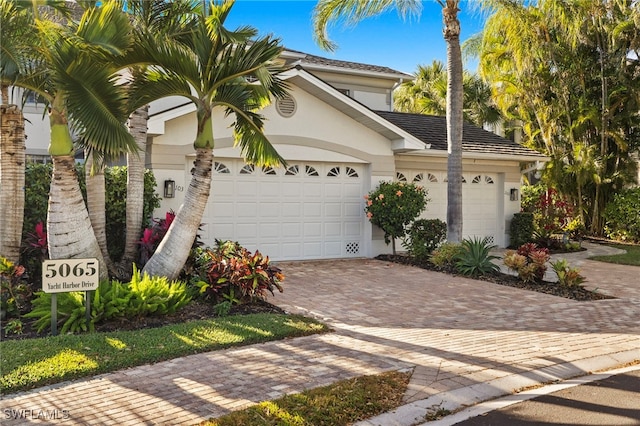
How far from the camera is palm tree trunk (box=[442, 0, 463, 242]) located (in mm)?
13117

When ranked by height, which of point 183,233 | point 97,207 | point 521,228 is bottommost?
point 521,228

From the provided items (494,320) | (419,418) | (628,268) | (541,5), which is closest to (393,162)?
(628,268)

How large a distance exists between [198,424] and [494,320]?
5.24m

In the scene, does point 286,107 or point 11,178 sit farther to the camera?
point 286,107

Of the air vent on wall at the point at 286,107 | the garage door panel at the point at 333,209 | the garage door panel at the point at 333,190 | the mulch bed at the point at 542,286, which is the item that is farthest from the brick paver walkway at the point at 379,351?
the air vent on wall at the point at 286,107

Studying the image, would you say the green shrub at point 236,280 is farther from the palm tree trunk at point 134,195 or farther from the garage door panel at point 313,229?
the garage door panel at point 313,229

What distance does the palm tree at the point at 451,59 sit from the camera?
1309 centimetres

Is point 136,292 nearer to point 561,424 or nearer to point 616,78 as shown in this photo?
point 561,424

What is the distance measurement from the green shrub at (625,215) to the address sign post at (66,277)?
62.2ft

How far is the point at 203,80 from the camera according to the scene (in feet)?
26.0

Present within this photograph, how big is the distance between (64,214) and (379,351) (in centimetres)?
458

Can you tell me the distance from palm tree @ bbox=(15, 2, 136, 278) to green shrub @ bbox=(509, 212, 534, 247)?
13.5 metres

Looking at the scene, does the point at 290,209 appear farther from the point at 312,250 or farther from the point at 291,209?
the point at 312,250

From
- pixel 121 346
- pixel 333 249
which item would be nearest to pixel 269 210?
pixel 333 249
